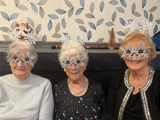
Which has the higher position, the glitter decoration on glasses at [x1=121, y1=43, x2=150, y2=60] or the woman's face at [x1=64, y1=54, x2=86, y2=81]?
the glitter decoration on glasses at [x1=121, y1=43, x2=150, y2=60]

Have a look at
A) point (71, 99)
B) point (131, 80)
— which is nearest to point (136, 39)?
point (131, 80)

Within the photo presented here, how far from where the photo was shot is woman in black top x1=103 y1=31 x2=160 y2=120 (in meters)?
1.04

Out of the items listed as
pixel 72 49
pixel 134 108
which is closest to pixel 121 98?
pixel 134 108

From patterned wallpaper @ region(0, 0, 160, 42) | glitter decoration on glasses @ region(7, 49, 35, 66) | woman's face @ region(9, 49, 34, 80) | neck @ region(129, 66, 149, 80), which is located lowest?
neck @ region(129, 66, 149, 80)

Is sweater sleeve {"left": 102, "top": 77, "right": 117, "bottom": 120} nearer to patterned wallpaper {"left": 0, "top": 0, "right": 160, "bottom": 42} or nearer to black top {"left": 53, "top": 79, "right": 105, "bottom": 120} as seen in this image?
black top {"left": 53, "top": 79, "right": 105, "bottom": 120}

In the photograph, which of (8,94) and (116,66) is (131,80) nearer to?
(116,66)

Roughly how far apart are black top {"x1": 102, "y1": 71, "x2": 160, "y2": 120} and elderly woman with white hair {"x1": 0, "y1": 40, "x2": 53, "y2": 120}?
0.56 m

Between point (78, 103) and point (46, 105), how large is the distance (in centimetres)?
29

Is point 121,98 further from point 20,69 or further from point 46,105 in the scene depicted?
point 20,69

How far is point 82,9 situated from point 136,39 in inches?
37.0

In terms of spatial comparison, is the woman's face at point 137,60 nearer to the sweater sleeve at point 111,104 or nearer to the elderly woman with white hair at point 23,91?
the sweater sleeve at point 111,104

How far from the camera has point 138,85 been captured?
1115mm

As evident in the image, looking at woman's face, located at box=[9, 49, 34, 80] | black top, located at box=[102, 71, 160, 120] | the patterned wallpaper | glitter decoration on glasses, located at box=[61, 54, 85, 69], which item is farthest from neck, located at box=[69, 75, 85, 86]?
the patterned wallpaper

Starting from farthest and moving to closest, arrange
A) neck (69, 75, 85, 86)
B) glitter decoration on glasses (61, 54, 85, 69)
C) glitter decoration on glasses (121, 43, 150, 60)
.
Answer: neck (69, 75, 85, 86) < glitter decoration on glasses (61, 54, 85, 69) < glitter decoration on glasses (121, 43, 150, 60)
